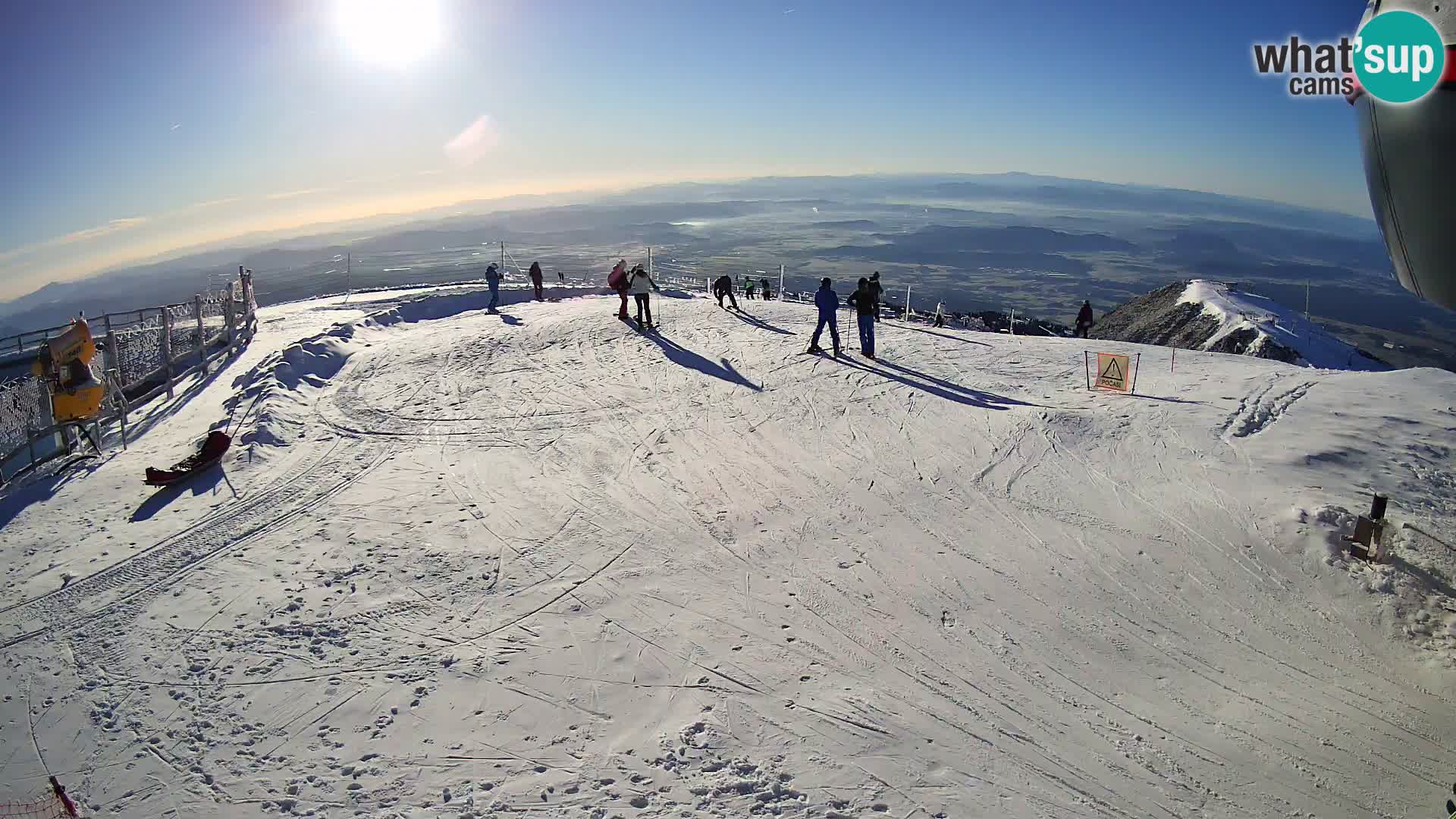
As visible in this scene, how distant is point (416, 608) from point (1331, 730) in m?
7.64

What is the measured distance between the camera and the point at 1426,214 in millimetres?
4547

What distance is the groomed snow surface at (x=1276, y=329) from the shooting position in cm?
1859

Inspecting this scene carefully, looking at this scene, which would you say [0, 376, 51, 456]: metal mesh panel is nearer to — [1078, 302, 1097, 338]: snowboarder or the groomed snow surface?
[1078, 302, 1097, 338]: snowboarder

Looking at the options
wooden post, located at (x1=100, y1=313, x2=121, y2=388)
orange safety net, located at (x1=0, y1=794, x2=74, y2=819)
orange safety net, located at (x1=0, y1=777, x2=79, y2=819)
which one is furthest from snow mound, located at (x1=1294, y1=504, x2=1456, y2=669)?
wooden post, located at (x1=100, y1=313, x2=121, y2=388)

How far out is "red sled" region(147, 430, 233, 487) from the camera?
8.93 m

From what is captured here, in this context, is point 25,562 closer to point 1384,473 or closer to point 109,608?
point 109,608

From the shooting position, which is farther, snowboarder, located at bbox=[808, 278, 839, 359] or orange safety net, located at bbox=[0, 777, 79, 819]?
snowboarder, located at bbox=[808, 278, 839, 359]

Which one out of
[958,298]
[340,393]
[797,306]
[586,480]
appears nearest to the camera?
[586,480]

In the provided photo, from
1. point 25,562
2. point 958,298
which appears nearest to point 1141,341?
point 25,562

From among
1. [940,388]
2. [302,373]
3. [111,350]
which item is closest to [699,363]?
[940,388]

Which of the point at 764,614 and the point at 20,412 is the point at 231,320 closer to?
the point at 20,412

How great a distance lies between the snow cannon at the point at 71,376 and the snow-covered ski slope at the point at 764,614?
973 mm

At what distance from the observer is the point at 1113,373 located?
11695 millimetres

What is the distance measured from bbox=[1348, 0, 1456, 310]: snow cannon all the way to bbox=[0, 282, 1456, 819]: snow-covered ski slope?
3112 millimetres
